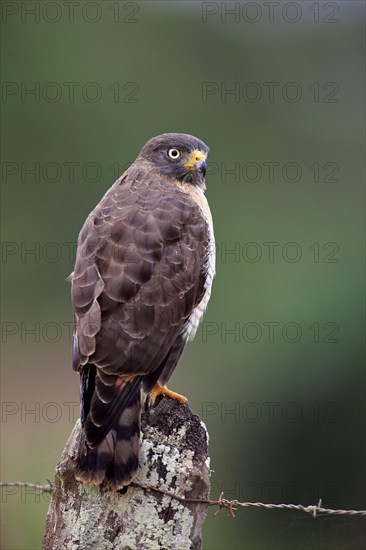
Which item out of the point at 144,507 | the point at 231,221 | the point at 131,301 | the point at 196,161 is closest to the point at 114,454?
the point at 144,507

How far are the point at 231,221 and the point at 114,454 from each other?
28.4 ft

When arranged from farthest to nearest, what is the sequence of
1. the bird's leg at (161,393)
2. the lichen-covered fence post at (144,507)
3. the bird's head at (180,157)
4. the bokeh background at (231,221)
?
the bokeh background at (231,221)
the bird's head at (180,157)
the bird's leg at (161,393)
the lichen-covered fence post at (144,507)

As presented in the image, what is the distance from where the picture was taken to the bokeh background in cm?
841

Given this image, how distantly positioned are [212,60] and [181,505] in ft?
42.1

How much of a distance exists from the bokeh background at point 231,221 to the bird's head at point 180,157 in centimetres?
273

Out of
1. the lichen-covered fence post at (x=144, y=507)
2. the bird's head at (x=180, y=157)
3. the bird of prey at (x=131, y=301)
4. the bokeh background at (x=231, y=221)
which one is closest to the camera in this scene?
the lichen-covered fence post at (x=144, y=507)

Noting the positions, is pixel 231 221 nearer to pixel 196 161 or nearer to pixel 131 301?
pixel 196 161

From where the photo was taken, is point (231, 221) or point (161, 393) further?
→ point (231, 221)

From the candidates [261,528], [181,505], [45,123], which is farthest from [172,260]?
[45,123]

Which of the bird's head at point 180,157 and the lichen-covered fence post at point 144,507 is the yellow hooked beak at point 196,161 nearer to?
the bird's head at point 180,157

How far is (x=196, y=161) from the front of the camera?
233 inches

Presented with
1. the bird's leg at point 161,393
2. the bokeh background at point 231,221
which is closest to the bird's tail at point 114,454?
the bird's leg at point 161,393

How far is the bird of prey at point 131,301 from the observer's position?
3965 millimetres

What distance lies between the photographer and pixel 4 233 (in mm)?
13367
